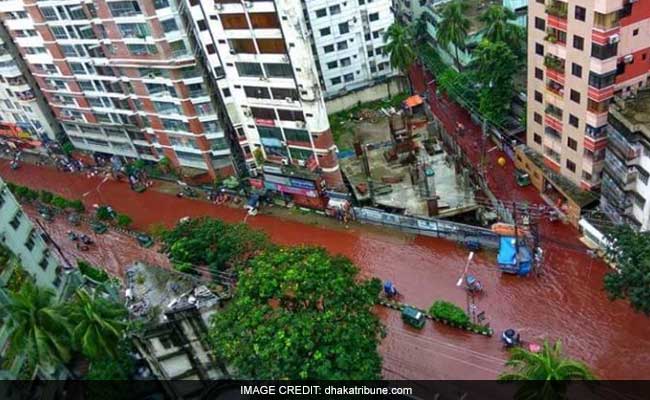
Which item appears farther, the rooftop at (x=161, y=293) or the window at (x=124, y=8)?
the window at (x=124, y=8)

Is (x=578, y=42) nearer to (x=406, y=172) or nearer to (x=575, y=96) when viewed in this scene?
(x=575, y=96)

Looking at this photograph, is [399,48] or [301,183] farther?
[399,48]

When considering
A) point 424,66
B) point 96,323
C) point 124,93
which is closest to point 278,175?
point 124,93

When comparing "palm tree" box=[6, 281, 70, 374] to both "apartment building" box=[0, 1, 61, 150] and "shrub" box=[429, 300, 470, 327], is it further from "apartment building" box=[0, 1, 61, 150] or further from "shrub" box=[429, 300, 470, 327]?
"apartment building" box=[0, 1, 61, 150]

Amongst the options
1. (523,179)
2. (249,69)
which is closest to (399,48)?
(249,69)

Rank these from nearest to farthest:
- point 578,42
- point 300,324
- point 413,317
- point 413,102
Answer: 1. point 300,324
2. point 578,42
3. point 413,317
4. point 413,102

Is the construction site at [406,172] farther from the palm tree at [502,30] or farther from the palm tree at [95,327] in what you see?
the palm tree at [95,327]

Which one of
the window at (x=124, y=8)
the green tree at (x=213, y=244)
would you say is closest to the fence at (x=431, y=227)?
the green tree at (x=213, y=244)
